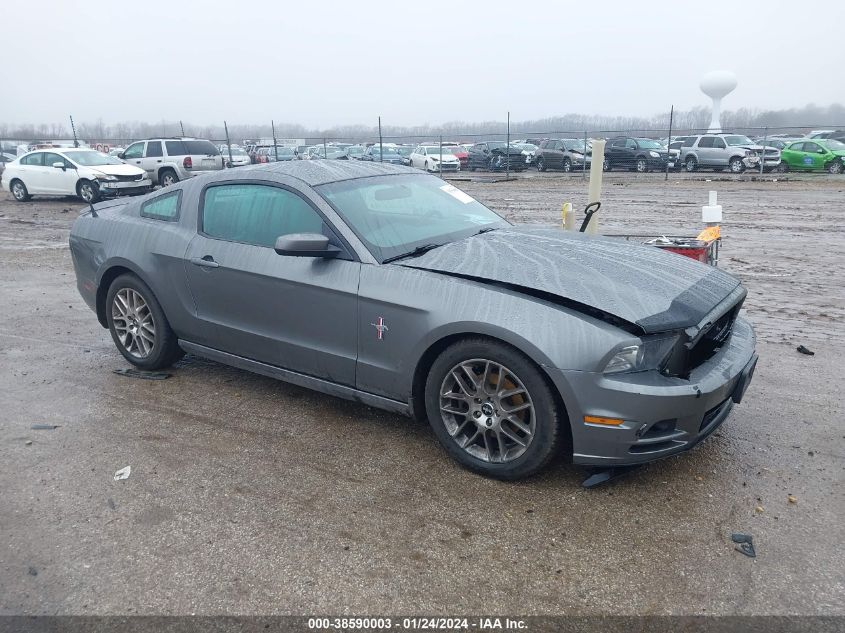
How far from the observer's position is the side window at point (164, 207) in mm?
4910

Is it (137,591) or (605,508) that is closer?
(137,591)

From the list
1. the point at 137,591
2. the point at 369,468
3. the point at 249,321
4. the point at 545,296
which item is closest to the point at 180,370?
the point at 249,321

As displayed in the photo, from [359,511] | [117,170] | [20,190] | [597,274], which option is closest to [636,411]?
[597,274]

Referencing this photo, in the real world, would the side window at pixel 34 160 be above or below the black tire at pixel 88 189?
above

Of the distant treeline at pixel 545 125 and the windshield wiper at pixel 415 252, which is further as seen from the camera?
the distant treeline at pixel 545 125

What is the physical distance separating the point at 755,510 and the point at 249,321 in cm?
305

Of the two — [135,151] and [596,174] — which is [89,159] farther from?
[596,174]

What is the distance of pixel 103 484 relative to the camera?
3.62 meters

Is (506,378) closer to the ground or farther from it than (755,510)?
farther from it

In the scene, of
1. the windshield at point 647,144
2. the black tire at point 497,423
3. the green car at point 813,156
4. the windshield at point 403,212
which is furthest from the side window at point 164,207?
the windshield at point 647,144

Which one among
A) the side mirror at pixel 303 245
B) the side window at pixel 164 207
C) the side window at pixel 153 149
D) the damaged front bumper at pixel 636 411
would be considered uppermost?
the side window at pixel 153 149

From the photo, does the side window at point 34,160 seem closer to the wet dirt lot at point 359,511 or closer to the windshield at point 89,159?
the windshield at point 89,159

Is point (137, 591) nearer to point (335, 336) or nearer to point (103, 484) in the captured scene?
point (103, 484)

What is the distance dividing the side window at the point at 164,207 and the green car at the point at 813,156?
87.1ft
